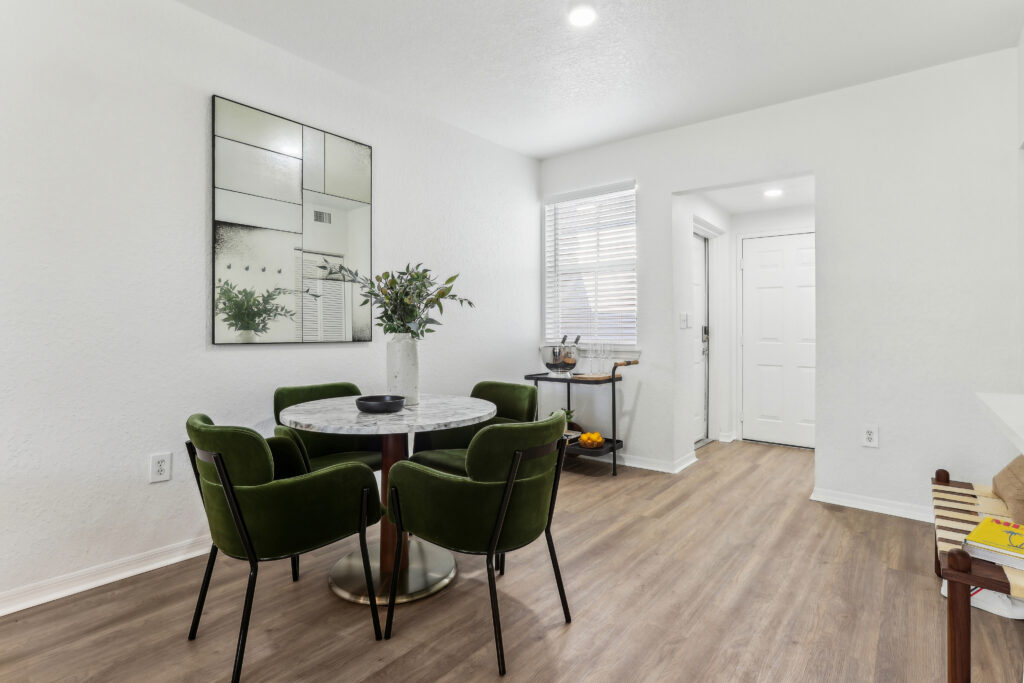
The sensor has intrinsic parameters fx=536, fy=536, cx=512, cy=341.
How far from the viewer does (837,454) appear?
3.38 m

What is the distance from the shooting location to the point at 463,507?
1.76 metres

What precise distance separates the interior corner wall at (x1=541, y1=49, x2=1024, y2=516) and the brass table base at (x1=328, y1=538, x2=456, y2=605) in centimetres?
253

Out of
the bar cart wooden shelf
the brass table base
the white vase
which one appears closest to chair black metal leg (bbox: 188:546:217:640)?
the brass table base

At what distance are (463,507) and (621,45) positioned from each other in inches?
96.2

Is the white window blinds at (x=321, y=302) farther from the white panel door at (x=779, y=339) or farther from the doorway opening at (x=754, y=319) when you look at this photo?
the white panel door at (x=779, y=339)

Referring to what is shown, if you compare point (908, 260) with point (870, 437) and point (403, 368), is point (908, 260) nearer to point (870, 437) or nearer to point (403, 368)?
point (870, 437)

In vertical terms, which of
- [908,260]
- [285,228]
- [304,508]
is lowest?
[304,508]

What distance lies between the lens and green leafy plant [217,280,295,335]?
2.66 m

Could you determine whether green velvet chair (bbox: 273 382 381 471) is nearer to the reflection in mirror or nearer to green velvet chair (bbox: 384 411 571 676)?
the reflection in mirror

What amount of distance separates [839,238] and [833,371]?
833mm

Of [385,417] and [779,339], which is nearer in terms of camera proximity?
[385,417]

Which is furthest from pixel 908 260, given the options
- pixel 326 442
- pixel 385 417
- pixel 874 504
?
pixel 326 442

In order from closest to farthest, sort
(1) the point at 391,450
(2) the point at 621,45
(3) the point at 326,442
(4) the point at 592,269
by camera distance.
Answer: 1. (1) the point at 391,450
2. (3) the point at 326,442
3. (2) the point at 621,45
4. (4) the point at 592,269

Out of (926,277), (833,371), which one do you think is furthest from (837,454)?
(926,277)
